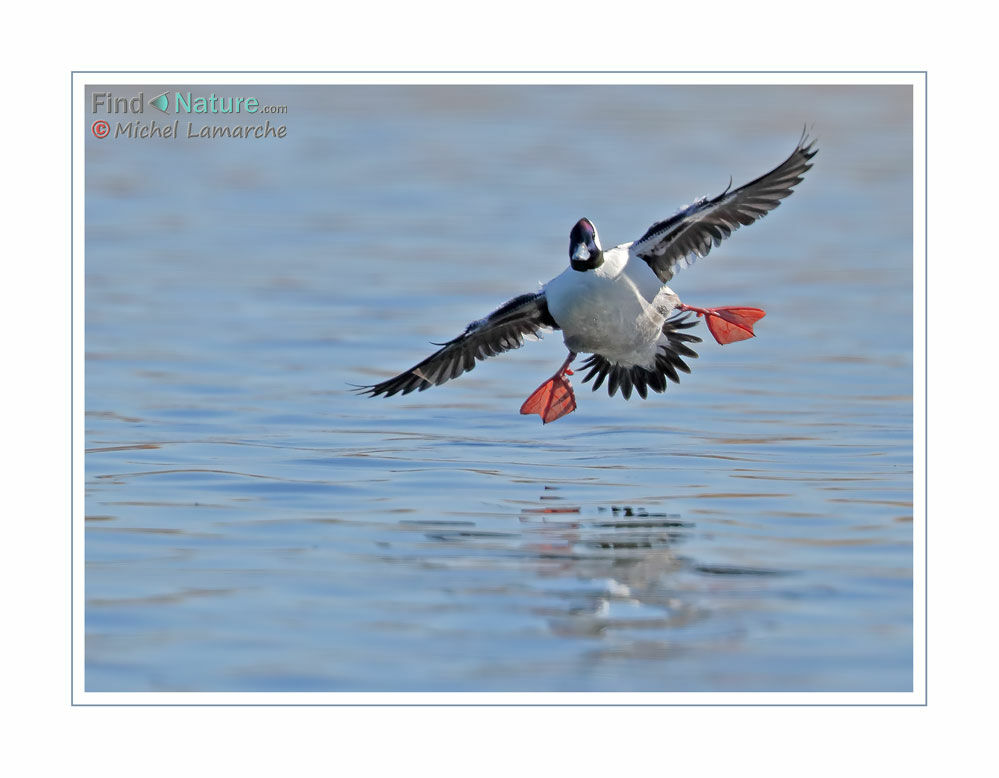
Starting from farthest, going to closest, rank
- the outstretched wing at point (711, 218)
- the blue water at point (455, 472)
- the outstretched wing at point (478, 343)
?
the outstretched wing at point (478, 343), the outstretched wing at point (711, 218), the blue water at point (455, 472)

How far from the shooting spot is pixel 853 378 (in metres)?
13.0

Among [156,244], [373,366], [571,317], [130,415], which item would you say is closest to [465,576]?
[571,317]

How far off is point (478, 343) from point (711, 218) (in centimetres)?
197

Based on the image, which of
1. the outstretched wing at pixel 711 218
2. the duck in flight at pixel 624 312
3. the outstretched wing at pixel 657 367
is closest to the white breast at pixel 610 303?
the duck in flight at pixel 624 312

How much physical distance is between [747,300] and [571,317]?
609cm

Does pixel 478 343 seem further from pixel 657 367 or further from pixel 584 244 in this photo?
pixel 584 244

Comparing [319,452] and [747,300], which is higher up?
[747,300]

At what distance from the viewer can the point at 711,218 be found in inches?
421

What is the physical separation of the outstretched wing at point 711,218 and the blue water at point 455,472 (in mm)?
1377

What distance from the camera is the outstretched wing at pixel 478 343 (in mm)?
10914

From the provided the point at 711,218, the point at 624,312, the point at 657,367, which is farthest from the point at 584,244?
the point at 657,367

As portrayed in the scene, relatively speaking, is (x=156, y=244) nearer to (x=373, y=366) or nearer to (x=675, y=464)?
(x=373, y=366)

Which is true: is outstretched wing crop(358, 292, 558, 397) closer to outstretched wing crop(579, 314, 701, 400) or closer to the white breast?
the white breast

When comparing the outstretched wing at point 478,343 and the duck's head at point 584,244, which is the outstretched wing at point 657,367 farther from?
the duck's head at point 584,244
